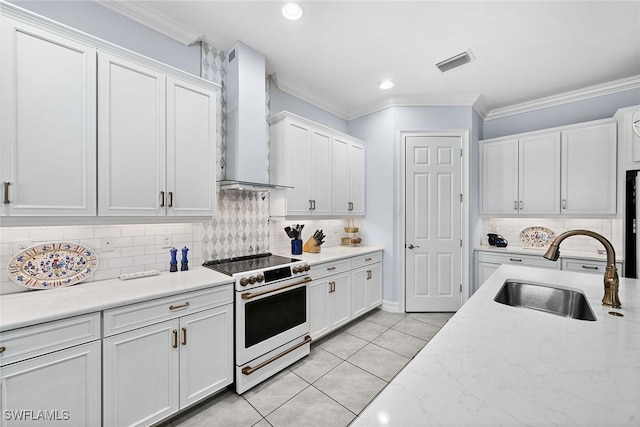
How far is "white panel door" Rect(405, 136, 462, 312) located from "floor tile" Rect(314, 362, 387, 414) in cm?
163

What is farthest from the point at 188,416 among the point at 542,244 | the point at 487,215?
the point at 542,244

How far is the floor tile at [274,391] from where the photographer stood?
1.98m

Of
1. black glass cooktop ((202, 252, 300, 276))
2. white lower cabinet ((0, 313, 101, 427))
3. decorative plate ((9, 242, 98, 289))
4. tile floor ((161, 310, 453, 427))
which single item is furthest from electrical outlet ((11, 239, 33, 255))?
tile floor ((161, 310, 453, 427))

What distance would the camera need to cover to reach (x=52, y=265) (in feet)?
5.73

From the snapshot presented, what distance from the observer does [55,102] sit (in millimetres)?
1557

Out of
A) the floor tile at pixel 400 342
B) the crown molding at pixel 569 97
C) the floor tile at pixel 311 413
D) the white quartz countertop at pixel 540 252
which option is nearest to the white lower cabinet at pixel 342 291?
the floor tile at pixel 400 342

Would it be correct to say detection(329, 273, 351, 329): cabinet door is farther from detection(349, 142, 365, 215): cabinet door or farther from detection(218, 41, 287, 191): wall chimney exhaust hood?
detection(218, 41, 287, 191): wall chimney exhaust hood

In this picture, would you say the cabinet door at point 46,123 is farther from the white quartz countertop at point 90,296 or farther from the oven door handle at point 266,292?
the oven door handle at point 266,292

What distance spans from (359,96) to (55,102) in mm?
3147

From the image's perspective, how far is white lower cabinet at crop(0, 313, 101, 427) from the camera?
1.25m

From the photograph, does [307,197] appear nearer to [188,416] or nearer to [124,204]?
[124,204]

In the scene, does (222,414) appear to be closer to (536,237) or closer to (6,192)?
(6,192)

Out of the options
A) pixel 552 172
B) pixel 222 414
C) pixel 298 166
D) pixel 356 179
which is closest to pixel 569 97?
pixel 552 172

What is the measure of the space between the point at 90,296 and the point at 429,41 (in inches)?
130
